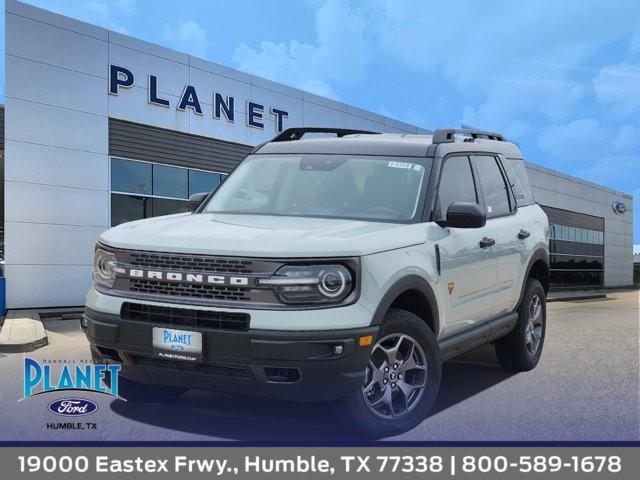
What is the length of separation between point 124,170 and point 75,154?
159 cm

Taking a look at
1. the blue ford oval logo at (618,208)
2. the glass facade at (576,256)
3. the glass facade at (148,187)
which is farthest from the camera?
the blue ford oval logo at (618,208)

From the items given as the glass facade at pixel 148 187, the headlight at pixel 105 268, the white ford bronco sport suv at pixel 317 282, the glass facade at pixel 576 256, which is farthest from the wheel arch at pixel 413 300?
the glass facade at pixel 576 256

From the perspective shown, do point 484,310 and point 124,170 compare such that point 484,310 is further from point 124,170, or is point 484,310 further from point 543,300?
point 124,170

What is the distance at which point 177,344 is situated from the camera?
4020 mm

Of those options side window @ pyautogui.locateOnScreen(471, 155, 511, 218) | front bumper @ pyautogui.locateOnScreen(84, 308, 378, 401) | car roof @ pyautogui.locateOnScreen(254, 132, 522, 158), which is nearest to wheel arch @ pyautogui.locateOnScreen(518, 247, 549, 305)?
side window @ pyautogui.locateOnScreen(471, 155, 511, 218)

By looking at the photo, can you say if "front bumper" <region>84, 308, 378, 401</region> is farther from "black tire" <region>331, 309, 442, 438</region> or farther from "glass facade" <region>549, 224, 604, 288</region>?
"glass facade" <region>549, 224, 604, 288</region>

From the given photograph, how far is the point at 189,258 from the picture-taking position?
412cm

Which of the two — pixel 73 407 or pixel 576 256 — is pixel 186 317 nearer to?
pixel 73 407

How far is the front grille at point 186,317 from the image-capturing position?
395cm

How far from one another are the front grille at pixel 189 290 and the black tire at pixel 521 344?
12.2ft

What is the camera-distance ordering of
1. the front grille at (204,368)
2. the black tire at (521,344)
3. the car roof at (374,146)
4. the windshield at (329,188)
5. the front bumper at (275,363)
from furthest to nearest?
the black tire at (521,344) < the car roof at (374,146) < the windshield at (329,188) < the front grille at (204,368) < the front bumper at (275,363)

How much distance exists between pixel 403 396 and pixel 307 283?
1219 millimetres

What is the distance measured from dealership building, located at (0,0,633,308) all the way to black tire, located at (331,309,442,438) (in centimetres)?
1376

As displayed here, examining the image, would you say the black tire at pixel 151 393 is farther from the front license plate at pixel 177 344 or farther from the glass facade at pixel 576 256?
the glass facade at pixel 576 256
